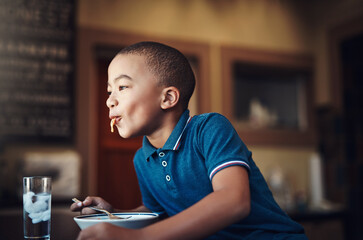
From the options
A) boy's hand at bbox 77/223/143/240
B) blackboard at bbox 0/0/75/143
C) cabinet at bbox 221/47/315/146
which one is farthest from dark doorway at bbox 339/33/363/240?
boy's hand at bbox 77/223/143/240

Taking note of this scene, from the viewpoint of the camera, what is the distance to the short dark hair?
754 millimetres

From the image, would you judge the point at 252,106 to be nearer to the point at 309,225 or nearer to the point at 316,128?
the point at 316,128

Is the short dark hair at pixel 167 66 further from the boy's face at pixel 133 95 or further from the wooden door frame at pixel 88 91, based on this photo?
the wooden door frame at pixel 88 91

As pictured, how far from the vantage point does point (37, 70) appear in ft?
9.30

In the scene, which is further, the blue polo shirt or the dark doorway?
the dark doorway

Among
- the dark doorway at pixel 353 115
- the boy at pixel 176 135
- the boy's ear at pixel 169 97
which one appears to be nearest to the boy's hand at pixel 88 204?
the boy at pixel 176 135

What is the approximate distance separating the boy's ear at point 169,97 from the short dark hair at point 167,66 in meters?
0.02

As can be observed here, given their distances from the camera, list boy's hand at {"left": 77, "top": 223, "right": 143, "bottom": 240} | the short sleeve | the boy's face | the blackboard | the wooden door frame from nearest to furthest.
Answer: boy's hand at {"left": 77, "top": 223, "right": 143, "bottom": 240} → the short sleeve → the boy's face → the blackboard → the wooden door frame

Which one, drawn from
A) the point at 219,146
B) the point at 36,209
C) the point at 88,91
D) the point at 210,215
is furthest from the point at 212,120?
the point at 88,91

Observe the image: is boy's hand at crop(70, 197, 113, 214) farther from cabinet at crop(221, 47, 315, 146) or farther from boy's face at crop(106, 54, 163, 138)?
cabinet at crop(221, 47, 315, 146)

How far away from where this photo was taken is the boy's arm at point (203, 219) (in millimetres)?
503

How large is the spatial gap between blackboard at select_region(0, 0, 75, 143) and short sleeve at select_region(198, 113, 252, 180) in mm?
2342

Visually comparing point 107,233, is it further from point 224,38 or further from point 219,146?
point 224,38

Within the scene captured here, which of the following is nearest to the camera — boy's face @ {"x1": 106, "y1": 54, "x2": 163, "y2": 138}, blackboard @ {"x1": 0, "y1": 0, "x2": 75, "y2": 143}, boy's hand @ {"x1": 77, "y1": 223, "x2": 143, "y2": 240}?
boy's hand @ {"x1": 77, "y1": 223, "x2": 143, "y2": 240}
